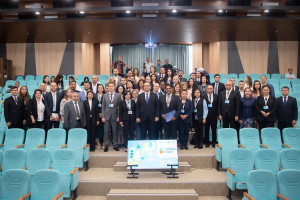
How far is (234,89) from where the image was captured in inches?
230

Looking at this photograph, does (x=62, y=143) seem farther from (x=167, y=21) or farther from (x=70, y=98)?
(x=167, y=21)

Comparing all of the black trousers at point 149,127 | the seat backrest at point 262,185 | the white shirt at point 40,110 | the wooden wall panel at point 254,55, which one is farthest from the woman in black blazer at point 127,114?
the wooden wall panel at point 254,55

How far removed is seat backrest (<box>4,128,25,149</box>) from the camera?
5070 millimetres

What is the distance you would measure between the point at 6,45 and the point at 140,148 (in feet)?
32.8

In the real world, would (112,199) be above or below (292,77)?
below

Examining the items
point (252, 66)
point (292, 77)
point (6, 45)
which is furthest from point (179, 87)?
point (6, 45)

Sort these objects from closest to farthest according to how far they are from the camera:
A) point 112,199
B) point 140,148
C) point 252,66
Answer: point 112,199, point 140,148, point 252,66

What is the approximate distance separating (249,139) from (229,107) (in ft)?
2.72

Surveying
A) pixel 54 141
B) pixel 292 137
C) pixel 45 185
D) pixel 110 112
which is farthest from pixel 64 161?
pixel 292 137

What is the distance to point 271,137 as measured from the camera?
492cm

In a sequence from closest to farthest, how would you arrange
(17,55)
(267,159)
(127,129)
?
(267,159) → (127,129) → (17,55)

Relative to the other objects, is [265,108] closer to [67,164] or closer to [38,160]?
[67,164]

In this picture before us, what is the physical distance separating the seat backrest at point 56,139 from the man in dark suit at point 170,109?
199 centimetres

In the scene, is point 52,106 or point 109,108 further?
point 52,106
